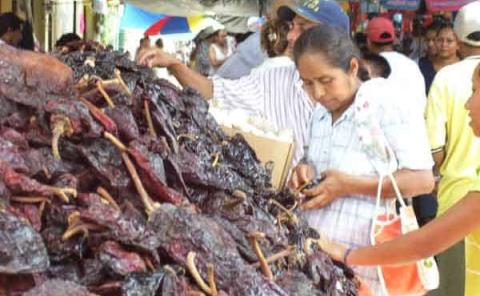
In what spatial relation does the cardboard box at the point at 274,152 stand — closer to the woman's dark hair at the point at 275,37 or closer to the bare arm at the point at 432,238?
the bare arm at the point at 432,238

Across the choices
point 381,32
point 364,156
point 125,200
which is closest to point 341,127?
point 364,156

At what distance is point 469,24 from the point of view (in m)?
4.19

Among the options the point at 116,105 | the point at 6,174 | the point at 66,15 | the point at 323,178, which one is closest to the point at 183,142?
the point at 116,105

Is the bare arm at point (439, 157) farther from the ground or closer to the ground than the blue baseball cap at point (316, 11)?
closer to the ground

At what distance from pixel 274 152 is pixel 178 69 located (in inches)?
23.1

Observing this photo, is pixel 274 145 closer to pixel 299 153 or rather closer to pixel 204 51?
pixel 299 153

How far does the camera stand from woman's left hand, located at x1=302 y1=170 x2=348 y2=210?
7.93ft

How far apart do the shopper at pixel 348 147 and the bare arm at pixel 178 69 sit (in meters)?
0.39

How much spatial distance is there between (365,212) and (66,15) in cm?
525

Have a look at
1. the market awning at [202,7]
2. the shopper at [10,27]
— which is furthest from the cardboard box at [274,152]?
the market awning at [202,7]

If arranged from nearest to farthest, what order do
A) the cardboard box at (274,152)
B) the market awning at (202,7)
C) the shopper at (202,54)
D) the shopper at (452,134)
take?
the cardboard box at (274,152) → the shopper at (452,134) → the market awning at (202,7) → the shopper at (202,54)

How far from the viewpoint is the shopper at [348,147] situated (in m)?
2.41

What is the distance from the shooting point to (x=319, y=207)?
2.48 meters

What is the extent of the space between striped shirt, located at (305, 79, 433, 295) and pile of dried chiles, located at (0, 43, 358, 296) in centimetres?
76
